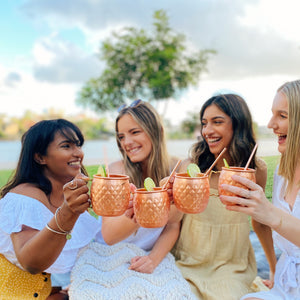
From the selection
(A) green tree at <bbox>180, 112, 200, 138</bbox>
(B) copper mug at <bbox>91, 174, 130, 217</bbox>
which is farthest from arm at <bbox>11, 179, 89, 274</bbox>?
(A) green tree at <bbox>180, 112, 200, 138</bbox>

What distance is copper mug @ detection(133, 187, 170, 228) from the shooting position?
173 centimetres

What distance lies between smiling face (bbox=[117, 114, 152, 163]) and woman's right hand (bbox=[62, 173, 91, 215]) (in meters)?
1.32

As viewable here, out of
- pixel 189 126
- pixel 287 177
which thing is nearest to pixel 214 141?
pixel 287 177

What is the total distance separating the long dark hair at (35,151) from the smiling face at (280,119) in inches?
63.2

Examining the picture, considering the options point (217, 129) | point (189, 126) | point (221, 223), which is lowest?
point (221, 223)

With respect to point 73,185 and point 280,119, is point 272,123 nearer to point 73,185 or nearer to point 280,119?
point 280,119

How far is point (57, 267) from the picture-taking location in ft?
8.61

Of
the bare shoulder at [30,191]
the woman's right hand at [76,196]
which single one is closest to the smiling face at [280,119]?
the woman's right hand at [76,196]

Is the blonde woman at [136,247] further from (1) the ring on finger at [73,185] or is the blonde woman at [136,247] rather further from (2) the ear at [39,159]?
(2) the ear at [39,159]

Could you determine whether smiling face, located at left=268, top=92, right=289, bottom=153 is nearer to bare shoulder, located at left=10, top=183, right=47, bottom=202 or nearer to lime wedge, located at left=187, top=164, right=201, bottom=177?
lime wedge, located at left=187, top=164, right=201, bottom=177

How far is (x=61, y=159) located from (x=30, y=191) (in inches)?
14.2

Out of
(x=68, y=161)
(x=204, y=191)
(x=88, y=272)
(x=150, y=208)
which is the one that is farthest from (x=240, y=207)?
(x=68, y=161)

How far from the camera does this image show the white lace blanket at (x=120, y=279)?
7.33 feet

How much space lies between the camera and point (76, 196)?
1838 mm
